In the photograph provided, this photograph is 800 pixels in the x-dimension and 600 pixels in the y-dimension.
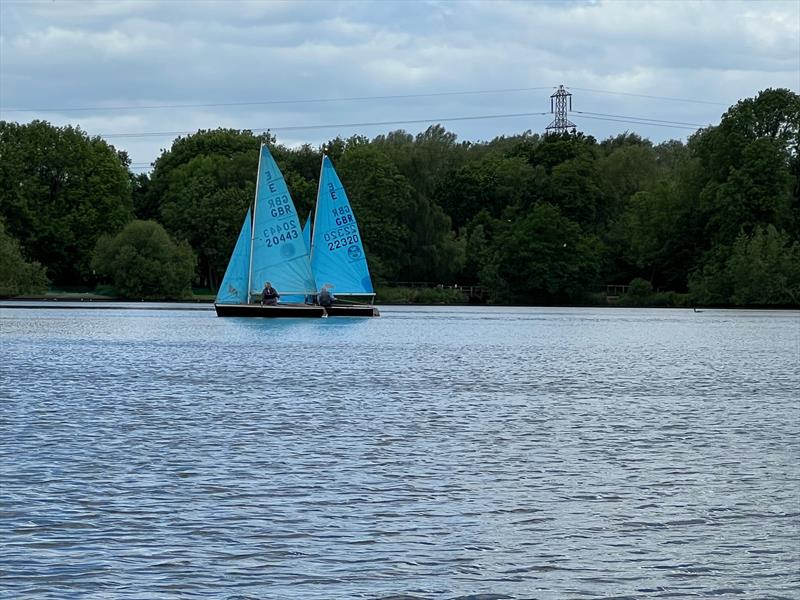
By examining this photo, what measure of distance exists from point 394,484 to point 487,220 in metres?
129

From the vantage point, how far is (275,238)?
8356 centimetres

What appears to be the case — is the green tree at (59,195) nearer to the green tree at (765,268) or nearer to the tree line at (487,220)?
the tree line at (487,220)

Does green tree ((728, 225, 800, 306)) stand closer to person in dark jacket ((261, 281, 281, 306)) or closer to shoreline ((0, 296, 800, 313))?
shoreline ((0, 296, 800, 313))

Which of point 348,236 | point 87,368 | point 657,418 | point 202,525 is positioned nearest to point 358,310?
point 348,236

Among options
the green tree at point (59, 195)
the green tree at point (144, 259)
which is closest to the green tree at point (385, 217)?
the green tree at point (144, 259)

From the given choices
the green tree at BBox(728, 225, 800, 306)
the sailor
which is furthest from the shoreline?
the sailor

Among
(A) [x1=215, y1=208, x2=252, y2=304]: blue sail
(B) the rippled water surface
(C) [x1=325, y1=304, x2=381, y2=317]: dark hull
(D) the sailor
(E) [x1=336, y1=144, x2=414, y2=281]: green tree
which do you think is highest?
(E) [x1=336, y1=144, x2=414, y2=281]: green tree

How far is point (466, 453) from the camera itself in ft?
70.3

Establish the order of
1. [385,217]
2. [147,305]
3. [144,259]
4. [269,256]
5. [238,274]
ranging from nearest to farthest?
[269,256], [238,274], [144,259], [147,305], [385,217]

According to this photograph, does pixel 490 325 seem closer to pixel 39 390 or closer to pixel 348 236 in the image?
pixel 348 236

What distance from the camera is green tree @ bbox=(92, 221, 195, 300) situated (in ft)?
405

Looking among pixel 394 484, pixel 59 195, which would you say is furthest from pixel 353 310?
pixel 394 484

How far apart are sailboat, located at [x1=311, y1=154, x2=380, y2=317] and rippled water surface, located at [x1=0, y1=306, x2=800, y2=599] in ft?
152

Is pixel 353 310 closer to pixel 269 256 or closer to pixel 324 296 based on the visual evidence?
pixel 324 296
